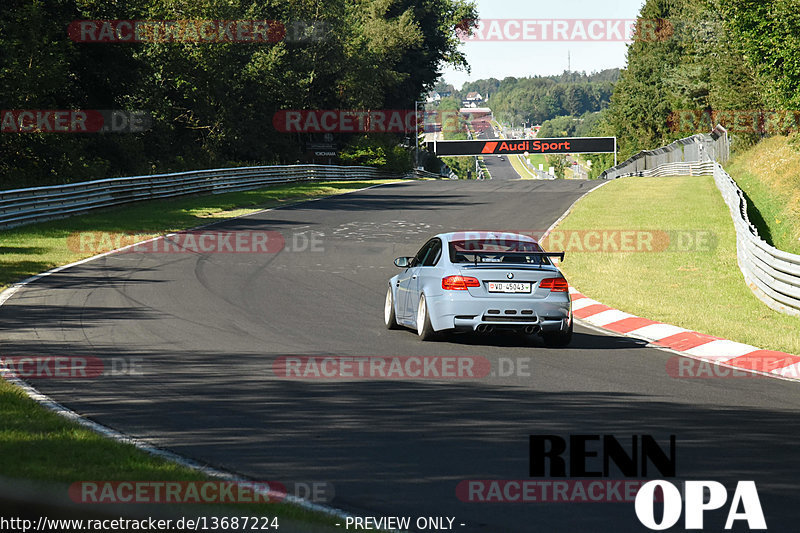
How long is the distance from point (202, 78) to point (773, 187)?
111 feet

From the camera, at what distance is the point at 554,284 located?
42.1ft

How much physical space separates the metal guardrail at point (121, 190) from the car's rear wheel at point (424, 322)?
16.9 metres

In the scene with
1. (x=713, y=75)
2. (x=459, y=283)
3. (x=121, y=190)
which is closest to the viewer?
(x=459, y=283)

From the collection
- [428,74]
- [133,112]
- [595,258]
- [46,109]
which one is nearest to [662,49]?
[428,74]

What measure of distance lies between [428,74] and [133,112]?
48.0 metres

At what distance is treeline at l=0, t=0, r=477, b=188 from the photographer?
40.0 meters

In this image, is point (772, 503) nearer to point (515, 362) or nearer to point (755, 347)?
point (515, 362)

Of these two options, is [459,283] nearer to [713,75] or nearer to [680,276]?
[680,276]

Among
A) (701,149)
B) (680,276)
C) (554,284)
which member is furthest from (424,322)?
(701,149)

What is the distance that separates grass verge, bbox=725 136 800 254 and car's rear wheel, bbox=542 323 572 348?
14.3 meters

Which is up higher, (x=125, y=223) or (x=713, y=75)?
(x=713, y=75)

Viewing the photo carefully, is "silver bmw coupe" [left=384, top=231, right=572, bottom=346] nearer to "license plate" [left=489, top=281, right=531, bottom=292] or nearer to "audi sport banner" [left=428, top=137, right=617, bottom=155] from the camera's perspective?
"license plate" [left=489, top=281, right=531, bottom=292]

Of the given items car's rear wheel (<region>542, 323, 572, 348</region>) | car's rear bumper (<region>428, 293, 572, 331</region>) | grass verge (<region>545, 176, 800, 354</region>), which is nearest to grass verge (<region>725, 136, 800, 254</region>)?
grass verge (<region>545, 176, 800, 354</region>)

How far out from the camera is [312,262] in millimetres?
23266
